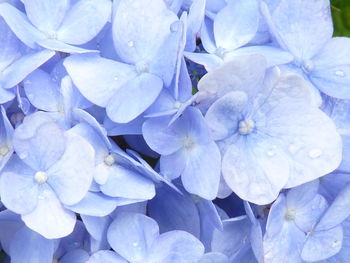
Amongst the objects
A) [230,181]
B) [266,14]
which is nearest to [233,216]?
[230,181]

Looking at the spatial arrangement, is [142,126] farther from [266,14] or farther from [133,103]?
[266,14]

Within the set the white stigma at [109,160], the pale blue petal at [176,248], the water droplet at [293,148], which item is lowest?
the pale blue petal at [176,248]

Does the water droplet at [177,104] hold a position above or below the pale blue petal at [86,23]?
below

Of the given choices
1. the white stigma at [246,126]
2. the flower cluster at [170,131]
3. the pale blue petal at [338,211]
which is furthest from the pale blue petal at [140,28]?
the pale blue petal at [338,211]

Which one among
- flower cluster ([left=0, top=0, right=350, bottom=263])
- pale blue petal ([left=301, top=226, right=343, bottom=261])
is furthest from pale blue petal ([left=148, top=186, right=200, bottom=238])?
pale blue petal ([left=301, top=226, right=343, bottom=261])

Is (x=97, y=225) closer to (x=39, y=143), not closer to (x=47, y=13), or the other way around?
(x=39, y=143)

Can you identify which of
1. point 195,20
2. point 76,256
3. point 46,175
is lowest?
point 76,256

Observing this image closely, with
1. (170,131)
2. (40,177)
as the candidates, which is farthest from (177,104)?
(40,177)

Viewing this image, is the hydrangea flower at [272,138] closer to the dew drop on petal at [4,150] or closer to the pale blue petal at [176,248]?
the pale blue petal at [176,248]

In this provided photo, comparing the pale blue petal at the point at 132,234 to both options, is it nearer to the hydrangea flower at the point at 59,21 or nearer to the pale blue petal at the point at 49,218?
the pale blue petal at the point at 49,218
